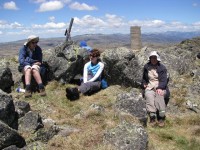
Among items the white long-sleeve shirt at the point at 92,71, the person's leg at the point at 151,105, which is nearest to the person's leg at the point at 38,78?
the white long-sleeve shirt at the point at 92,71

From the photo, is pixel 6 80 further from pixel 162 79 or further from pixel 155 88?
pixel 162 79

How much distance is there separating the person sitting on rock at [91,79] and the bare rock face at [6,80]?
12.3ft

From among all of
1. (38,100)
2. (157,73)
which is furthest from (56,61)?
(157,73)

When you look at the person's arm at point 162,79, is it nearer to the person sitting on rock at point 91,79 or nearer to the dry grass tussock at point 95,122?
the dry grass tussock at point 95,122

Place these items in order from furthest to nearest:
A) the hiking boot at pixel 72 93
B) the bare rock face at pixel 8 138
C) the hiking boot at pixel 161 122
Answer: the hiking boot at pixel 72 93
the hiking boot at pixel 161 122
the bare rock face at pixel 8 138

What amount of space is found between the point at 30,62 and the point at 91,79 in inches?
128

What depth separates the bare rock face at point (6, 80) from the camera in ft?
52.5

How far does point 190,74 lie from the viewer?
16.6 meters

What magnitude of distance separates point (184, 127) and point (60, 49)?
8.98 meters

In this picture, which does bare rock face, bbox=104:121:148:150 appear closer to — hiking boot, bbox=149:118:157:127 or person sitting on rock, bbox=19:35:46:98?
hiking boot, bbox=149:118:157:127

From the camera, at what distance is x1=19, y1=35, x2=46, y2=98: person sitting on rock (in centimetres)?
1496

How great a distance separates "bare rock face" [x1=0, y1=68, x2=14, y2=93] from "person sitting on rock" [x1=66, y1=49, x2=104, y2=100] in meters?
3.74

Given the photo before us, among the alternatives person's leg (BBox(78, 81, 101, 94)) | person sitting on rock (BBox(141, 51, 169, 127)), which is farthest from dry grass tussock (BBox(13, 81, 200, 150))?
person sitting on rock (BBox(141, 51, 169, 127))

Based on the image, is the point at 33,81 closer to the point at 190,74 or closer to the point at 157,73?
the point at 157,73
